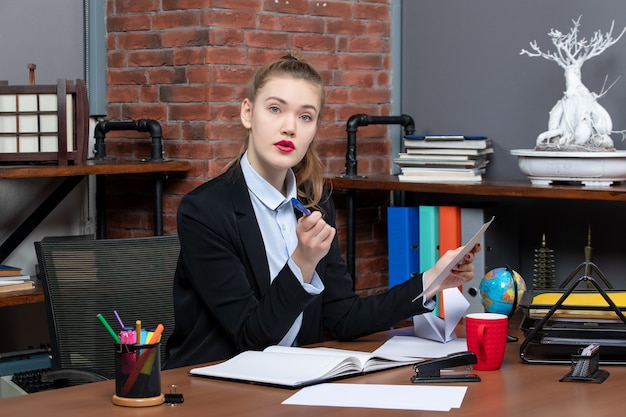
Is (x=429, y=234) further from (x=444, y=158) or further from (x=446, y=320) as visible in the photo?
(x=446, y=320)

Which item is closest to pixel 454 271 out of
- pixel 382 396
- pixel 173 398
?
pixel 382 396

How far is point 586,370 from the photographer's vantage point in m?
1.74

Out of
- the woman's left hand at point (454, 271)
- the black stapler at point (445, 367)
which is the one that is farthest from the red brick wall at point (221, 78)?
the black stapler at point (445, 367)

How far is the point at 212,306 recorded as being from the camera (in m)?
2.10

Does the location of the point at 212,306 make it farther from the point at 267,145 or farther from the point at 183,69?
the point at 183,69

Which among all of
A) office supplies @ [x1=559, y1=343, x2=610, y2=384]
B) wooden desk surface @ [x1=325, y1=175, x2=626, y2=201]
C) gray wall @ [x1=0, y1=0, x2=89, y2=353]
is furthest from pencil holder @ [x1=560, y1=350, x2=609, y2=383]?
gray wall @ [x1=0, y1=0, x2=89, y2=353]

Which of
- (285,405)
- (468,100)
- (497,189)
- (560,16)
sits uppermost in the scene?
(560,16)

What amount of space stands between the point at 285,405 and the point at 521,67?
7.38 ft

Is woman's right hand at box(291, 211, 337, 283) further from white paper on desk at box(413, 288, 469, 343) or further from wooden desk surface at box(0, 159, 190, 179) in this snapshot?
wooden desk surface at box(0, 159, 190, 179)

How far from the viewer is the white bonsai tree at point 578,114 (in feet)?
10.0

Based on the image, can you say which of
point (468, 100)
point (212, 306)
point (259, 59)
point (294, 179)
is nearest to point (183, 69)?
point (259, 59)

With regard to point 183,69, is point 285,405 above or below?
below

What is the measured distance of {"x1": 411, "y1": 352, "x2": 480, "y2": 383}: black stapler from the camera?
1.74m

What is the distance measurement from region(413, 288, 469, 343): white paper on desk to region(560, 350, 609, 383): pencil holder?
1.12 feet
